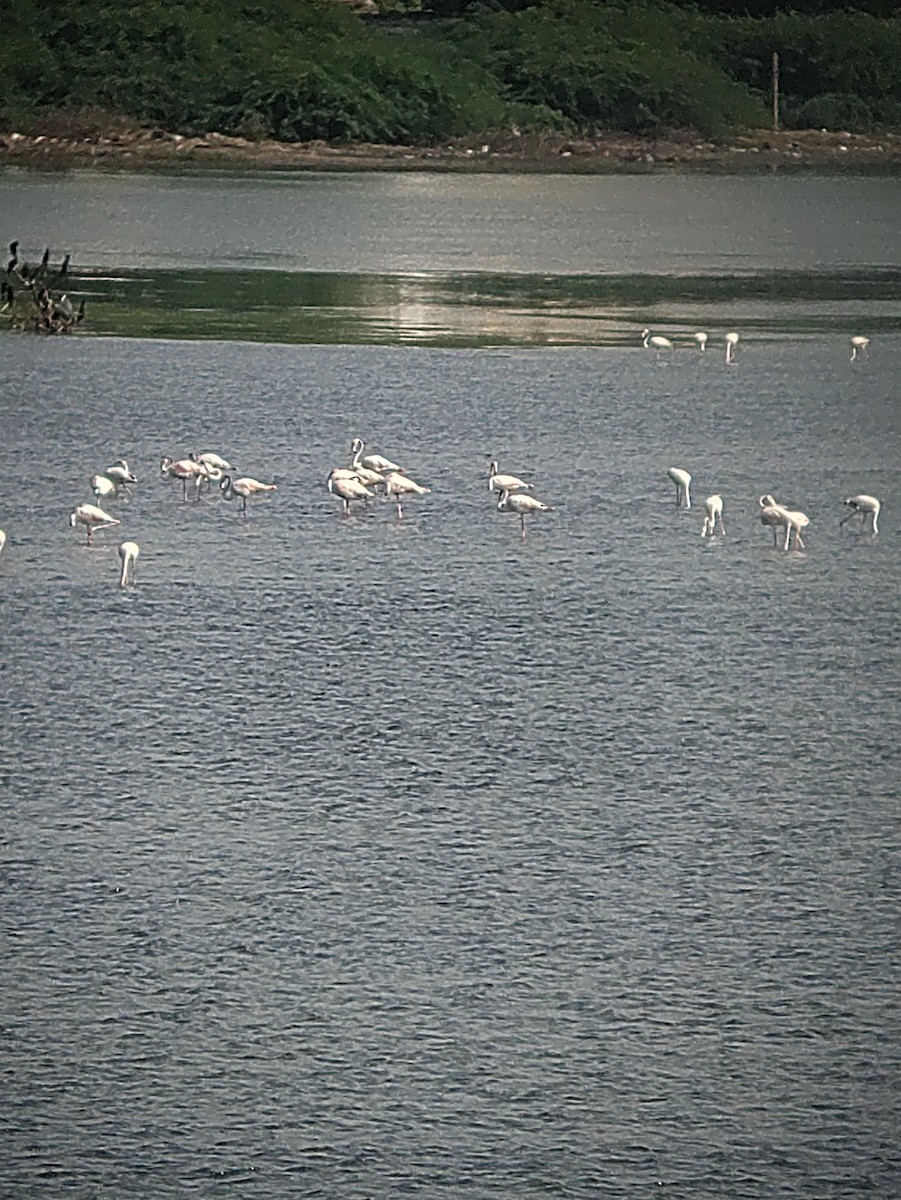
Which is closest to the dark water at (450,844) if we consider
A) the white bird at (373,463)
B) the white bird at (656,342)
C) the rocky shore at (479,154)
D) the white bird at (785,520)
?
the white bird at (785,520)

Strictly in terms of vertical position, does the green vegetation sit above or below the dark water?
above

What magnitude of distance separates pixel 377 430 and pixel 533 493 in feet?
7.89

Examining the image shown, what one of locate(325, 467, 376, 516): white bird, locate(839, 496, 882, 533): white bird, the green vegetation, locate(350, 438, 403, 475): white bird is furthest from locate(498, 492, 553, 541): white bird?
the green vegetation

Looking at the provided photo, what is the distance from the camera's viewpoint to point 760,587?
10586 mm

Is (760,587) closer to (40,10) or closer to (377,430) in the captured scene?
(377,430)

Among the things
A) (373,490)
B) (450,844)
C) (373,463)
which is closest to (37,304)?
(373,463)

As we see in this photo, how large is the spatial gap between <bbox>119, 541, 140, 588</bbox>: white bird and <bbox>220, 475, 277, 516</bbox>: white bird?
1.51 m

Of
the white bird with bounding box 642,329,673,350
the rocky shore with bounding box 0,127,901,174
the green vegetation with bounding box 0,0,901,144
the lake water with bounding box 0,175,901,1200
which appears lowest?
the rocky shore with bounding box 0,127,901,174

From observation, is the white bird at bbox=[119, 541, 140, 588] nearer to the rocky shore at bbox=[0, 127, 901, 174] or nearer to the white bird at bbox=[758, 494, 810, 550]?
the white bird at bbox=[758, 494, 810, 550]

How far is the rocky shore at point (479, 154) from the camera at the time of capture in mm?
65250

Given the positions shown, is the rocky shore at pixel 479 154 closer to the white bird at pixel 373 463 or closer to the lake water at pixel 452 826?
the white bird at pixel 373 463

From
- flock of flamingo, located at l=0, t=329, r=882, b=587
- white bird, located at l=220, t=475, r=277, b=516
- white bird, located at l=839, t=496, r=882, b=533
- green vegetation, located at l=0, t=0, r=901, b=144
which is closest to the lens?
flock of flamingo, located at l=0, t=329, r=882, b=587

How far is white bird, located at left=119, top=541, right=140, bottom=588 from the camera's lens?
34.6 ft

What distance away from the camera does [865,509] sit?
39.3ft
